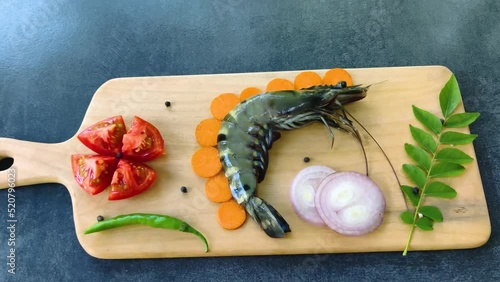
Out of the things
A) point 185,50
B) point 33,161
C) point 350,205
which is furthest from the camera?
point 185,50

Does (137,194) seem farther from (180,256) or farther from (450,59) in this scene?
(450,59)

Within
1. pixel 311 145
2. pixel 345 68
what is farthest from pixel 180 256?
pixel 345 68

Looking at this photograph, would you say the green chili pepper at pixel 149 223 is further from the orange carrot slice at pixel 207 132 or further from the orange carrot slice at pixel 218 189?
the orange carrot slice at pixel 207 132

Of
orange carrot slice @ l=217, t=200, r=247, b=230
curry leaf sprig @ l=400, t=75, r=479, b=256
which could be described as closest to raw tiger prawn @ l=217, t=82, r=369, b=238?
orange carrot slice @ l=217, t=200, r=247, b=230

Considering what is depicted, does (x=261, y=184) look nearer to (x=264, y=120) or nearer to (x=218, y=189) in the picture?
(x=218, y=189)

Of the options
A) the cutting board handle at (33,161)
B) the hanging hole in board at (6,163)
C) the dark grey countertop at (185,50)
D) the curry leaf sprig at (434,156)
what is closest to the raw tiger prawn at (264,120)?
the curry leaf sprig at (434,156)

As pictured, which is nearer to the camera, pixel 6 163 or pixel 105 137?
pixel 105 137

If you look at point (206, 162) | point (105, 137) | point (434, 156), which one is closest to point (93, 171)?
point (105, 137)
